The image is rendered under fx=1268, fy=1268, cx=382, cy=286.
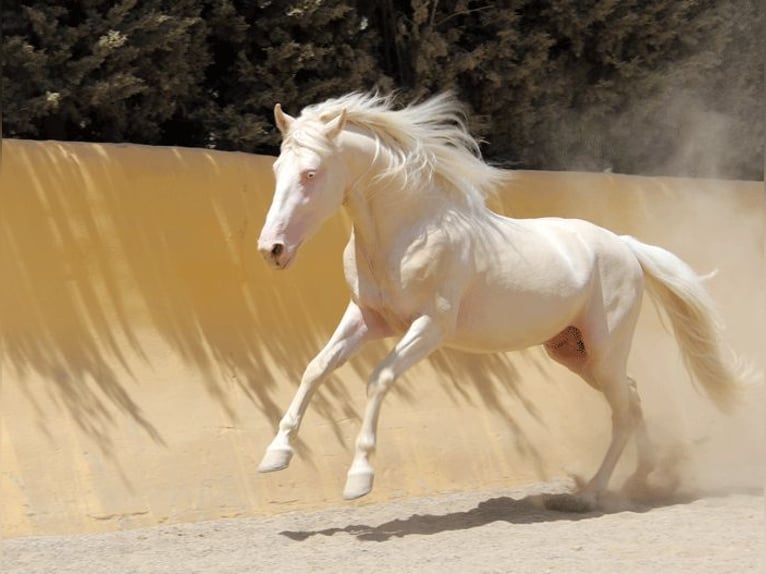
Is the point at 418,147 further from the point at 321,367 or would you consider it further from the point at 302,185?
the point at 321,367

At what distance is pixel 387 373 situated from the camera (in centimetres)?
618

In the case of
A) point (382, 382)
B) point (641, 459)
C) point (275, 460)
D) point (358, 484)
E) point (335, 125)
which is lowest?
point (641, 459)

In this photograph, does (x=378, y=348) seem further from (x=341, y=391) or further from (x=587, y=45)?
(x=587, y=45)

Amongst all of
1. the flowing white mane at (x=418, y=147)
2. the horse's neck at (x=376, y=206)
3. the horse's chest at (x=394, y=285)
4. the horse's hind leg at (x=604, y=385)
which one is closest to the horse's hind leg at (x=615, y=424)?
the horse's hind leg at (x=604, y=385)

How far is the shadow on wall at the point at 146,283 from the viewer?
21.5 feet

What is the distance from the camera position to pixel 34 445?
6305 mm

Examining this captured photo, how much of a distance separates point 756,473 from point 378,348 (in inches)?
108

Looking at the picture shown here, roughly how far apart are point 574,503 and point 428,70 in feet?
10.7

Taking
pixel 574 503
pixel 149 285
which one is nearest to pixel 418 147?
pixel 149 285

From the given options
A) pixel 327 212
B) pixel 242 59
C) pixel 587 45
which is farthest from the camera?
pixel 587 45

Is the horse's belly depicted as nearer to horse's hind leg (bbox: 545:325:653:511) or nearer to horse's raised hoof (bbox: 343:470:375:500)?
horse's hind leg (bbox: 545:325:653:511)

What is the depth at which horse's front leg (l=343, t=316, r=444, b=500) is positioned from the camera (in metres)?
6.02

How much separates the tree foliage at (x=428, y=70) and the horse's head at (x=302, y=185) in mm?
1633

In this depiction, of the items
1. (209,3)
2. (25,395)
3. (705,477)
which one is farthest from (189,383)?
(705,477)
